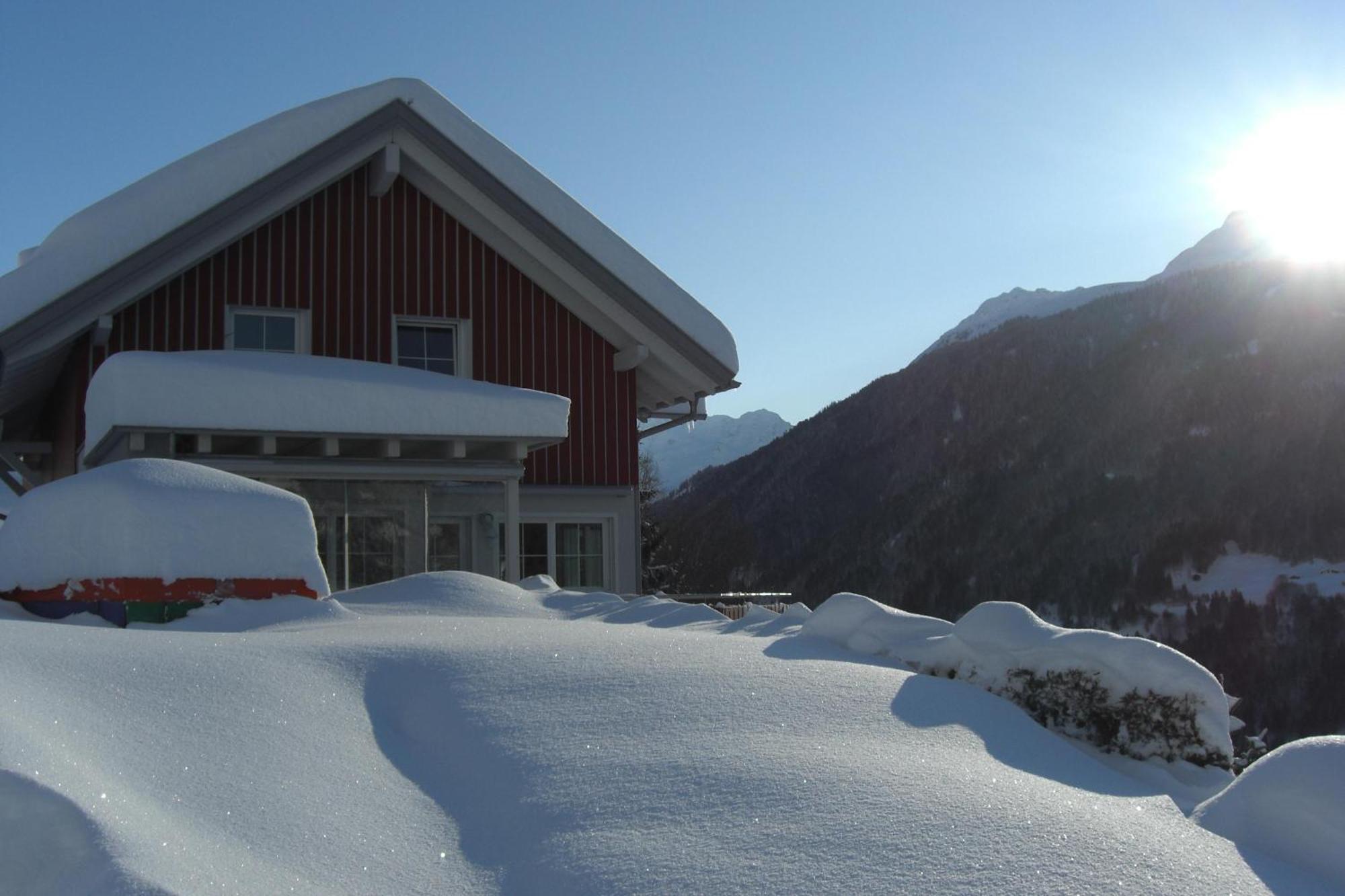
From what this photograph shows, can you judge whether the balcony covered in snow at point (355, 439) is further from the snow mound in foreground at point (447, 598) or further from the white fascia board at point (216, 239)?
the snow mound in foreground at point (447, 598)

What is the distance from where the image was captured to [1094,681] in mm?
4754

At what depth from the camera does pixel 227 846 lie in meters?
2.90

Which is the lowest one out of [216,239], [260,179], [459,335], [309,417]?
[309,417]

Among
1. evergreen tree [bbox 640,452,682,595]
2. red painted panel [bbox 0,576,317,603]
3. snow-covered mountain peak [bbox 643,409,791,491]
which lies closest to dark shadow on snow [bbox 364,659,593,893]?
red painted panel [bbox 0,576,317,603]

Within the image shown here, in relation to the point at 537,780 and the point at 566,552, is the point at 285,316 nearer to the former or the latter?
the point at 566,552

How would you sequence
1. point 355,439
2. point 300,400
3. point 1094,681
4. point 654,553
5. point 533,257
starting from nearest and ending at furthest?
point 1094,681 < point 300,400 < point 355,439 < point 533,257 < point 654,553

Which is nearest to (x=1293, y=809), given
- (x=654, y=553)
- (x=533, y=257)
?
(x=533, y=257)

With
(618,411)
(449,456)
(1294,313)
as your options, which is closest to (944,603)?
(1294,313)

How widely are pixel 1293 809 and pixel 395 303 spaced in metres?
11.3

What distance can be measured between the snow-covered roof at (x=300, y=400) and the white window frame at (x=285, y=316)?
4.59 feet

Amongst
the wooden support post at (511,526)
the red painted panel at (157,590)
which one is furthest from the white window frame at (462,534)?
the red painted panel at (157,590)

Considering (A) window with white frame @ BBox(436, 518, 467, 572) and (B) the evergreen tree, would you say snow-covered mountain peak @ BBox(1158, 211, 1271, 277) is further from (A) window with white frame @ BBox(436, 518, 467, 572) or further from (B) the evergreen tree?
(A) window with white frame @ BBox(436, 518, 467, 572)

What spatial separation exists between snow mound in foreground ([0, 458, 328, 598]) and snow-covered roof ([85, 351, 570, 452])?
10.5 feet

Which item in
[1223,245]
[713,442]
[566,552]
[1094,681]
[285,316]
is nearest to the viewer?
[1094,681]
